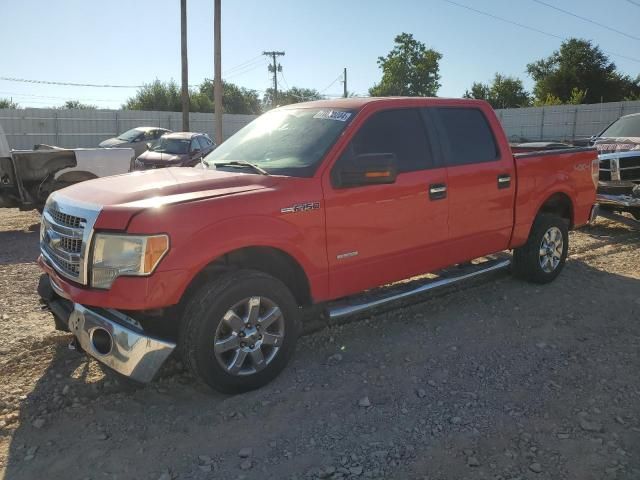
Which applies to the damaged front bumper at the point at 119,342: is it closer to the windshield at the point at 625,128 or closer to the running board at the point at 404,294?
the running board at the point at 404,294

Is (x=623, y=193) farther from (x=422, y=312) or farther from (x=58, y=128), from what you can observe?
(x=58, y=128)

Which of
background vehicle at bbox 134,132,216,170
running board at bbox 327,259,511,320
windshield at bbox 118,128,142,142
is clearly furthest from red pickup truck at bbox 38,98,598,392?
windshield at bbox 118,128,142,142

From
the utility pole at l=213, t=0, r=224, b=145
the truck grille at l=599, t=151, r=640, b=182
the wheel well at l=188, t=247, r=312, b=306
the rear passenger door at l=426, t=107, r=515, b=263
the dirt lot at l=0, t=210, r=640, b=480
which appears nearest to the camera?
the dirt lot at l=0, t=210, r=640, b=480

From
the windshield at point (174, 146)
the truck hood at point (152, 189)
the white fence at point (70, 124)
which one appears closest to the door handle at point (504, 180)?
the truck hood at point (152, 189)

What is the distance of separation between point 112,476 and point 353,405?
1.50m

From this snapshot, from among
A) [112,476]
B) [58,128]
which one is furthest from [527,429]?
[58,128]

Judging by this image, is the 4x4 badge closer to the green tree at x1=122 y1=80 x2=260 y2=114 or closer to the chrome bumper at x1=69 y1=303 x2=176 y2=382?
the chrome bumper at x1=69 y1=303 x2=176 y2=382

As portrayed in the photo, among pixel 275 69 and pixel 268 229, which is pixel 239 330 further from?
pixel 275 69

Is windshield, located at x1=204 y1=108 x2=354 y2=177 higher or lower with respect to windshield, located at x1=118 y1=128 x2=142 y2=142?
lower

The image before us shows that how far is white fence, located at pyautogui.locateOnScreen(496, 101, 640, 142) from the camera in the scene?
3102 cm

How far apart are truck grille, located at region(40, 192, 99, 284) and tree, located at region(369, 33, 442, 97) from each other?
56.4 m

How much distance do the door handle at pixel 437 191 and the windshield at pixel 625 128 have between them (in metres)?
7.47

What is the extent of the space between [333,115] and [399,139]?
0.59 m

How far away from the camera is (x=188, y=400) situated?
3760 mm
